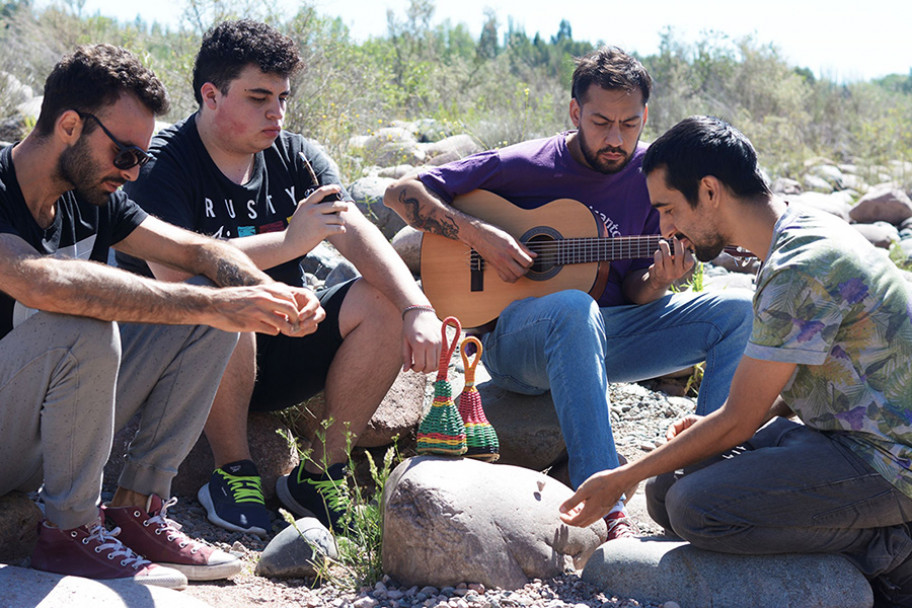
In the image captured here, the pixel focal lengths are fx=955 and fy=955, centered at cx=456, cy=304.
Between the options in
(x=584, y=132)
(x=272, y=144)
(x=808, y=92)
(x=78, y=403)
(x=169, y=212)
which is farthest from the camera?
(x=808, y=92)

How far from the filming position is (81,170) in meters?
2.98

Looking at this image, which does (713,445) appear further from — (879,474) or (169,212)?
(169,212)

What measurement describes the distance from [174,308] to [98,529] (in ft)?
2.33

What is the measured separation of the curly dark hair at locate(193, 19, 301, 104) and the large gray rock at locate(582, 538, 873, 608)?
240 centimetres

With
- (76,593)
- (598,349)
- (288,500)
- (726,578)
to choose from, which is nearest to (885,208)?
(598,349)

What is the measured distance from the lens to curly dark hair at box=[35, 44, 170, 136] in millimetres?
2961

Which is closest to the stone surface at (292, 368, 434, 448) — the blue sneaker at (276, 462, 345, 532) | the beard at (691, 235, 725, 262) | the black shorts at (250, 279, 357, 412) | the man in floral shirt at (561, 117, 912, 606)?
the black shorts at (250, 279, 357, 412)

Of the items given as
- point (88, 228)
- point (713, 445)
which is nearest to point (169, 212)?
point (88, 228)

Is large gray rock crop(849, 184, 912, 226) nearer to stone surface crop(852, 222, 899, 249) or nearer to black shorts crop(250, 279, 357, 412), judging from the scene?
stone surface crop(852, 222, 899, 249)

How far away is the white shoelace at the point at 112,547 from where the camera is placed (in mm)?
2857

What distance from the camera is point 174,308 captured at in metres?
2.88

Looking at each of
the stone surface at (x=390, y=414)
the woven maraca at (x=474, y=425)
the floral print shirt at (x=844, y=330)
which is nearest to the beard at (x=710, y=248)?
the floral print shirt at (x=844, y=330)

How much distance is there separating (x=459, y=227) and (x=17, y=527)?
2386mm

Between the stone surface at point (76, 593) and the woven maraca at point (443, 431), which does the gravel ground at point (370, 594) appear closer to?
the stone surface at point (76, 593)
